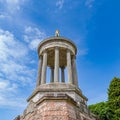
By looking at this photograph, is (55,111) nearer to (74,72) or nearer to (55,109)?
(55,109)

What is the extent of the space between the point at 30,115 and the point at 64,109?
2.18 metres

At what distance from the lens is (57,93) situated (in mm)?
11453

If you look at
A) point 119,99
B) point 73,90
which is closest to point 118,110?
point 119,99

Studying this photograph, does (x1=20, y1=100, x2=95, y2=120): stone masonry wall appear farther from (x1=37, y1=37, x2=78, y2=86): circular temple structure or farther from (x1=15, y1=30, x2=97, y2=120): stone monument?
(x1=37, y1=37, x2=78, y2=86): circular temple structure

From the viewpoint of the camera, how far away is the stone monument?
10.5m

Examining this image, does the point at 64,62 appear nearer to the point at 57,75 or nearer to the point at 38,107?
the point at 57,75

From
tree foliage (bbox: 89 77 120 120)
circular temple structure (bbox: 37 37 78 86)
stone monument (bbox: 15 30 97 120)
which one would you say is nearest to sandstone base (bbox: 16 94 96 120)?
stone monument (bbox: 15 30 97 120)

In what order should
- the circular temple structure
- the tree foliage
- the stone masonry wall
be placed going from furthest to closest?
the tree foliage < the circular temple structure < the stone masonry wall

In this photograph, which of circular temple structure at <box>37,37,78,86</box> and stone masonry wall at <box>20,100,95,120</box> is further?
circular temple structure at <box>37,37,78,86</box>

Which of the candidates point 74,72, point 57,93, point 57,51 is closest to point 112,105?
point 74,72

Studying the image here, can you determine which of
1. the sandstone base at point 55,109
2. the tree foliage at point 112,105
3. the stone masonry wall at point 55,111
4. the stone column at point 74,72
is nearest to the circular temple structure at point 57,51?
the stone column at point 74,72

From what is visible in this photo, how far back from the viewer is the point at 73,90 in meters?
12.7

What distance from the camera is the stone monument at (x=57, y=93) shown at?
34.3 feet

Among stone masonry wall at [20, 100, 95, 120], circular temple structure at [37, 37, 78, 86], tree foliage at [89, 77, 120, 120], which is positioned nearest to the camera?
stone masonry wall at [20, 100, 95, 120]
